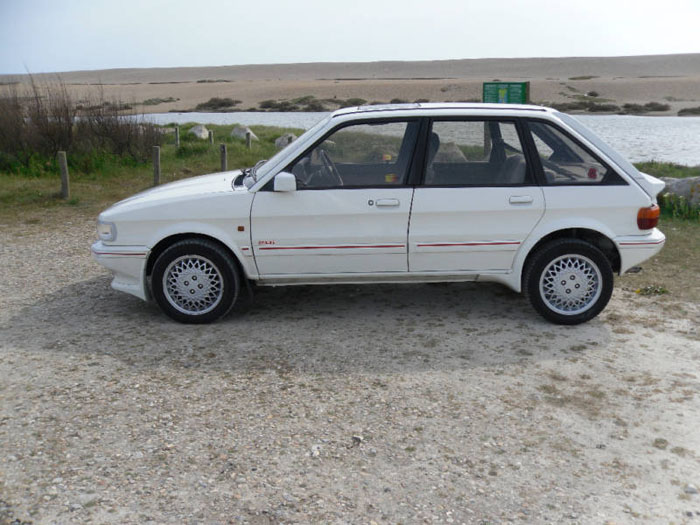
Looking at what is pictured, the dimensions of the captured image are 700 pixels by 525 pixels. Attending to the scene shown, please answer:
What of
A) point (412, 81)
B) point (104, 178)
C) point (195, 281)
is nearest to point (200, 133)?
point (104, 178)

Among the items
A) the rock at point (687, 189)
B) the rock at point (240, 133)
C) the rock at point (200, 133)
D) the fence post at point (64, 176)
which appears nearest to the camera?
the rock at point (687, 189)

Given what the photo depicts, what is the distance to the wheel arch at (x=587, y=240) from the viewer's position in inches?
242

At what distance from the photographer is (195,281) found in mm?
6176

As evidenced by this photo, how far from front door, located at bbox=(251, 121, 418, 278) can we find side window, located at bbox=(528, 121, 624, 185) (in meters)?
1.13

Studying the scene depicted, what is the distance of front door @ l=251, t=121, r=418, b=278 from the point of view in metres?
5.95

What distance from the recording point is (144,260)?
613cm

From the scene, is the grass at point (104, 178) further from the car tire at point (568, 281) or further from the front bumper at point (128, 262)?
the car tire at point (568, 281)

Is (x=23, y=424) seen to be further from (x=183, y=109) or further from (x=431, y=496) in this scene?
(x=183, y=109)

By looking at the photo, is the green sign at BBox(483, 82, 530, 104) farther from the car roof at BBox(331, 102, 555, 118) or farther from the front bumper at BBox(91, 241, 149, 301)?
the front bumper at BBox(91, 241, 149, 301)

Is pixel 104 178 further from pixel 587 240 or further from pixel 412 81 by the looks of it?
pixel 412 81

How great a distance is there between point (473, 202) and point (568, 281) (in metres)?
1.14

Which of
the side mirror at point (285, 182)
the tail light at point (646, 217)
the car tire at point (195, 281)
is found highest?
the side mirror at point (285, 182)

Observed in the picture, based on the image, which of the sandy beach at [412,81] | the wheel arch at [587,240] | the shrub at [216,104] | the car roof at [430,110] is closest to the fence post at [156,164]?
the sandy beach at [412,81]

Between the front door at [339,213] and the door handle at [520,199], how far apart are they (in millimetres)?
877
